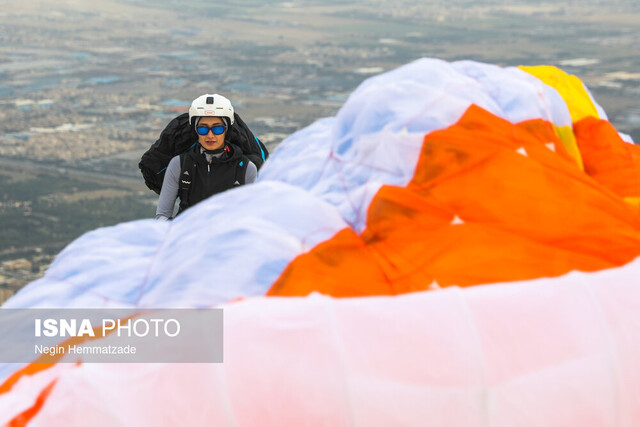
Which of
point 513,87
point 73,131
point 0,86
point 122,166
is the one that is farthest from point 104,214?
→ point 0,86

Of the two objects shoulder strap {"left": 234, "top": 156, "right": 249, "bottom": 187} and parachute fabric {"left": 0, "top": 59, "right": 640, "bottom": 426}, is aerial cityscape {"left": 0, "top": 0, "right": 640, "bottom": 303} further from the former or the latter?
parachute fabric {"left": 0, "top": 59, "right": 640, "bottom": 426}

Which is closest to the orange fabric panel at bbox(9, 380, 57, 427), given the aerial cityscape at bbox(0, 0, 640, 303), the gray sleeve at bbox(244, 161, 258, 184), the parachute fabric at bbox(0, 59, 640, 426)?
the parachute fabric at bbox(0, 59, 640, 426)

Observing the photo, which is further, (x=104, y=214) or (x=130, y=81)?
(x=130, y=81)

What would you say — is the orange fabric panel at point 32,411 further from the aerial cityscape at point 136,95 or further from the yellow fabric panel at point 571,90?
the aerial cityscape at point 136,95

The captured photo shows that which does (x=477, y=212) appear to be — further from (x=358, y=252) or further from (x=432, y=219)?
(x=358, y=252)

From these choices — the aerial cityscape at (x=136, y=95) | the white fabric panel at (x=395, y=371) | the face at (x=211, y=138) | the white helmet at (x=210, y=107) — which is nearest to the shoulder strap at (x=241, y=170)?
the face at (x=211, y=138)

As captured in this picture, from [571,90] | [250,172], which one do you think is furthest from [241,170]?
[571,90]
